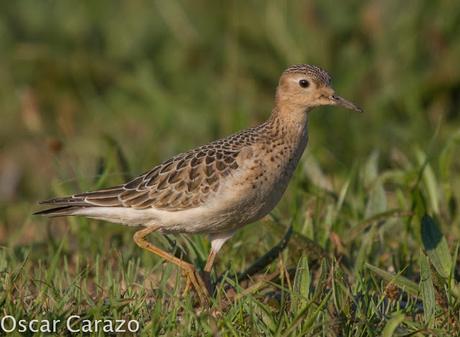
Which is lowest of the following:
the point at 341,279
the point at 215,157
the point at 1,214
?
the point at 1,214

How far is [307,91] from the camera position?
254 inches

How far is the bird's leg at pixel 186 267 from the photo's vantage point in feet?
18.7

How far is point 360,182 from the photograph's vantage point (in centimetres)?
764

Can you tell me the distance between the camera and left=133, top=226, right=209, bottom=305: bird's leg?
Answer: 5715mm

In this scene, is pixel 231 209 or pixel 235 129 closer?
pixel 231 209

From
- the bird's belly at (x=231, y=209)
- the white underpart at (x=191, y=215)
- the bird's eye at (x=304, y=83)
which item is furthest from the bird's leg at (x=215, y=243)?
the bird's eye at (x=304, y=83)

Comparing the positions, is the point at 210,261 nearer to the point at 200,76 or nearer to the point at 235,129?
the point at 235,129

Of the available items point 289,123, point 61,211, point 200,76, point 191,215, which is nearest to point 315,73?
point 289,123

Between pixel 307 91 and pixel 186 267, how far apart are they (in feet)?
4.56

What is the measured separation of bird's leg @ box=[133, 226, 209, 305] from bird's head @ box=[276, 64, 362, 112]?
1.17m

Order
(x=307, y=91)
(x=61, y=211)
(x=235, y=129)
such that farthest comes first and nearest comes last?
(x=235, y=129) < (x=307, y=91) < (x=61, y=211)

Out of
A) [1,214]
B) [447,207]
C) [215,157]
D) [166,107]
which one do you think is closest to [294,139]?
[215,157]

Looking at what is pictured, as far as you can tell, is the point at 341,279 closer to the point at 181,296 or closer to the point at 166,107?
the point at 181,296

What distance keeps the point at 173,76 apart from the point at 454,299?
6.10 meters
